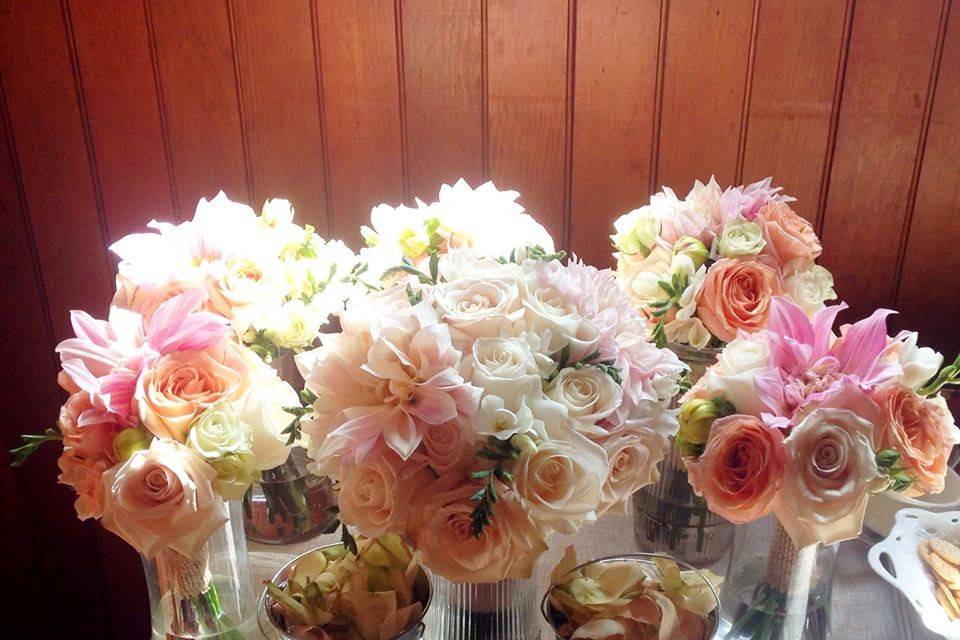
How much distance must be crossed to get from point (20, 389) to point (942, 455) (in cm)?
147

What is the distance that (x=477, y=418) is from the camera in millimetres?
568

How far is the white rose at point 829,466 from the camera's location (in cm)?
Answer: 62

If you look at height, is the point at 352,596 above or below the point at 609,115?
below

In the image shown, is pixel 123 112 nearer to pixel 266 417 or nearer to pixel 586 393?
pixel 266 417

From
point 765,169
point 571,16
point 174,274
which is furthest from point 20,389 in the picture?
point 765,169

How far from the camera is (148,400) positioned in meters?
0.66

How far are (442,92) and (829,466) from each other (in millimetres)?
867

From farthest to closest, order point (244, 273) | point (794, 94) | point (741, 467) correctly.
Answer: point (794, 94) < point (244, 273) < point (741, 467)

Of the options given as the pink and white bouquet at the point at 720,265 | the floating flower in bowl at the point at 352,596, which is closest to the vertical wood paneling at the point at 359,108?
the pink and white bouquet at the point at 720,265

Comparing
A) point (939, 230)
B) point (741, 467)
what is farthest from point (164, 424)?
point (939, 230)

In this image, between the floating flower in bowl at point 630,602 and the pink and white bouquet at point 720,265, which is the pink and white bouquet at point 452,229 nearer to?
the pink and white bouquet at point 720,265

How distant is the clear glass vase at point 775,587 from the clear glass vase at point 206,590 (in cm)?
47

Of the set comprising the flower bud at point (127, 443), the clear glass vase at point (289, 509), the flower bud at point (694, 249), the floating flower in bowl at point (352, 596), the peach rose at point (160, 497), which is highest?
the flower bud at point (694, 249)

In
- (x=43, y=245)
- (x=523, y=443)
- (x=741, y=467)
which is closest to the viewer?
(x=523, y=443)
